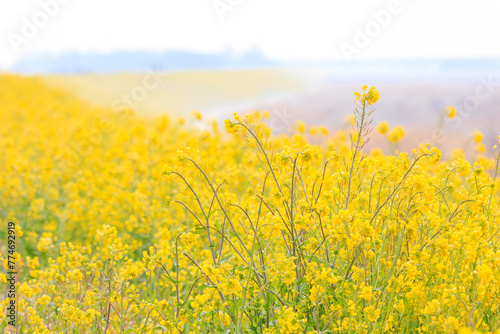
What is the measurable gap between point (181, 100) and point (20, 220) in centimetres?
1966

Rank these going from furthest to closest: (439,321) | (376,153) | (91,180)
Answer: (91,180), (376,153), (439,321)

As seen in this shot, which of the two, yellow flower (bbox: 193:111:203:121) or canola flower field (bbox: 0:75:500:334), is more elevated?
yellow flower (bbox: 193:111:203:121)

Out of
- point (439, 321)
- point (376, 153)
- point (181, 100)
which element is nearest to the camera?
point (439, 321)

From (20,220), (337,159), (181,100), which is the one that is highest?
(181,100)

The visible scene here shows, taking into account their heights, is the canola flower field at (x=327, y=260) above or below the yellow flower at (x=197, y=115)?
below

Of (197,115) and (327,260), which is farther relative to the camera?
(197,115)

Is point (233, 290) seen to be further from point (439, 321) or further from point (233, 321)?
point (439, 321)

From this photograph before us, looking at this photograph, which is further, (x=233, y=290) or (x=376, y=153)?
(x=376, y=153)

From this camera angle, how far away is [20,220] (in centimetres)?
449

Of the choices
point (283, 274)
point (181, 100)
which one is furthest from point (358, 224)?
point (181, 100)

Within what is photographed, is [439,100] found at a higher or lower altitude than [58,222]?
higher

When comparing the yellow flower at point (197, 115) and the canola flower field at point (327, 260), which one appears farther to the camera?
the yellow flower at point (197, 115)

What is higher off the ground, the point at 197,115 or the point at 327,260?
the point at 197,115

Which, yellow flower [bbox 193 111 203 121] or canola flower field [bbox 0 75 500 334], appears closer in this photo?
canola flower field [bbox 0 75 500 334]
